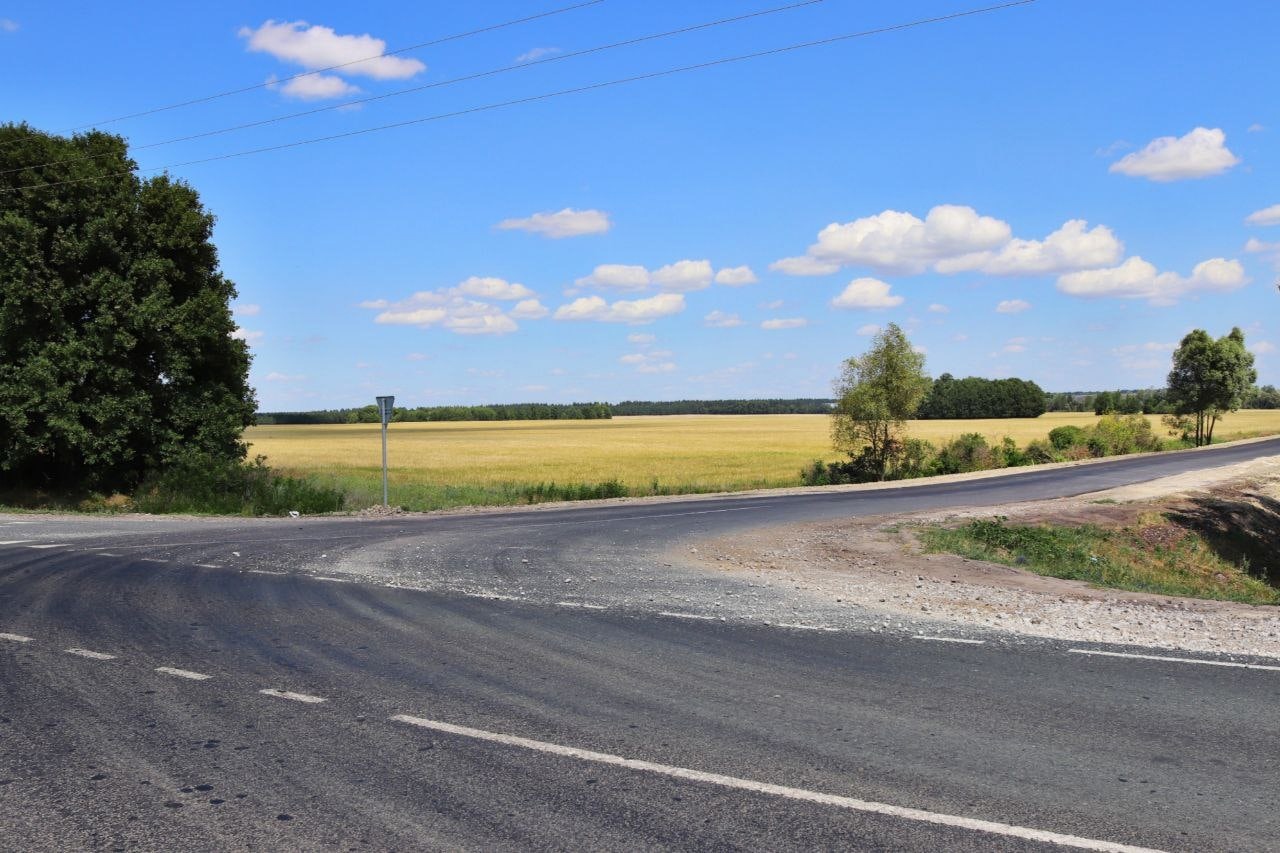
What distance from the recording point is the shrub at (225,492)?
87.2 ft

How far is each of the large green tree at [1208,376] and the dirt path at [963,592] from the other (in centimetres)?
4971

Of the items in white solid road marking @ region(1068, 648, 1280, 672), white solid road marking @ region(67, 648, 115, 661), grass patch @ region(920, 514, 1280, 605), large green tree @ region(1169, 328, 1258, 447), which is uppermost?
large green tree @ region(1169, 328, 1258, 447)

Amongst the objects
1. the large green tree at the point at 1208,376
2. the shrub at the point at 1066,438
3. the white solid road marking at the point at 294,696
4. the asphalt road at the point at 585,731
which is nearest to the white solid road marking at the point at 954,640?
the asphalt road at the point at 585,731

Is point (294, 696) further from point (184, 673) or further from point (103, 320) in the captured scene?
point (103, 320)

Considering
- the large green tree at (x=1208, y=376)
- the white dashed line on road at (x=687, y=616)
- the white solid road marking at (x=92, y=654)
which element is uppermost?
the large green tree at (x=1208, y=376)

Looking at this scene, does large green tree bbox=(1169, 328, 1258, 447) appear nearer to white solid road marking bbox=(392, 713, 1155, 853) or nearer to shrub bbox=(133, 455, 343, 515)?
shrub bbox=(133, 455, 343, 515)

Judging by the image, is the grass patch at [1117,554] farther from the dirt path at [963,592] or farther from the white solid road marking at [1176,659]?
the white solid road marking at [1176,659]

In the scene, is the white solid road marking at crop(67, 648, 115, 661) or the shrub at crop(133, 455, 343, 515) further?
the shrub at crop(133, 455, 343, 515)

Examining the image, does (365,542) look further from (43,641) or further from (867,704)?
(867,704)

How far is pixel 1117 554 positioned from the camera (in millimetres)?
19203

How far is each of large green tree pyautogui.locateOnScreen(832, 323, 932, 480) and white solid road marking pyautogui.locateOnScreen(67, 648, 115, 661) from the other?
122ft

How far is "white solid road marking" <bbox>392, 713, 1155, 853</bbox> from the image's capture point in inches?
170

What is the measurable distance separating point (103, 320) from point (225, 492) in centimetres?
586

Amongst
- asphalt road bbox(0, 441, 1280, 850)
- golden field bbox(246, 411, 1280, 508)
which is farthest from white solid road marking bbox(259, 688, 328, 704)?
golden field bbox(246, 411, 1280, 508)
